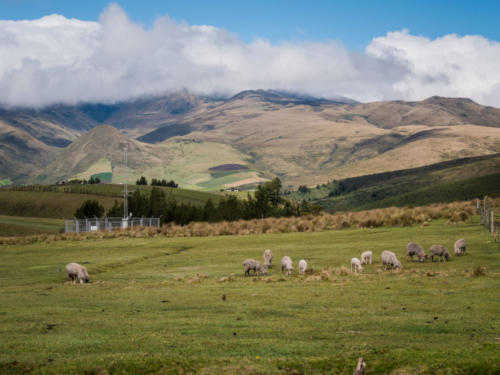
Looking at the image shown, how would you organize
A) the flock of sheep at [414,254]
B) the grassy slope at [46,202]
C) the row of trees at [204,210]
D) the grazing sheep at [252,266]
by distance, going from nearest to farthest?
the flock of sheep at [414,254] → the grazing sheep at [252,266] → the row of trees at [204,210] → the grassy slope at [46,202]

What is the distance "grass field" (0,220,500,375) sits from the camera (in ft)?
39.2

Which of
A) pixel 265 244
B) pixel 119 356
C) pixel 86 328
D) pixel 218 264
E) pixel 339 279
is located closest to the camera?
pixel 119 356

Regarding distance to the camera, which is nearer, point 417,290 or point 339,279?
point 417,290

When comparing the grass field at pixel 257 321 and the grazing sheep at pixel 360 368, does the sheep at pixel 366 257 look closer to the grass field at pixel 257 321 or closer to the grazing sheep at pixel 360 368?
the grass field at pixel 257 321

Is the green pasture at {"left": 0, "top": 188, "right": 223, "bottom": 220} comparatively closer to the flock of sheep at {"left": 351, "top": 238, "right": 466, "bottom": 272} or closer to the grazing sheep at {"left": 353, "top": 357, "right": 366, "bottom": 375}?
the flock of sheep at {"left": 351, "top": 238, "right": 466, "bottom": 272}

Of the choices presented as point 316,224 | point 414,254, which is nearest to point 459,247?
point 414,254

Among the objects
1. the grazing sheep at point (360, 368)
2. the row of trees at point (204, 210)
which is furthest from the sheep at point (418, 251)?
the row of trees at point (204, 210)

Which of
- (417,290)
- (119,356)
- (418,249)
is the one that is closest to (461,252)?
(418,249)

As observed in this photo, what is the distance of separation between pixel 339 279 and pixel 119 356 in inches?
654

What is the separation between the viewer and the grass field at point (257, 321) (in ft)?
39.2

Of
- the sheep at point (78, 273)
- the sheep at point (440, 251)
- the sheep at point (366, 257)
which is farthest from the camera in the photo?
the sheep at point (366, 257)

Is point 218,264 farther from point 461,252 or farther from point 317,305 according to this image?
point 317,305

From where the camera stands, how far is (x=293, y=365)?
11.8 meters

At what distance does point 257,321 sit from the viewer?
55.1ft
